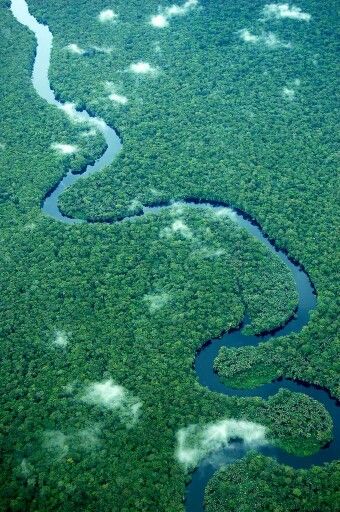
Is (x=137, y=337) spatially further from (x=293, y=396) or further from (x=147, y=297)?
(x=293, y=396)

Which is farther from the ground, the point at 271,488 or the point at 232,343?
the point at 232,343

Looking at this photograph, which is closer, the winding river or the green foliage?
the green foliage

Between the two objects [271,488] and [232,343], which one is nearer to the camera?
[271,488]

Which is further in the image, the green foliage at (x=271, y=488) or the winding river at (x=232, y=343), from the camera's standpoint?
the winding river at (x=232, y=343)

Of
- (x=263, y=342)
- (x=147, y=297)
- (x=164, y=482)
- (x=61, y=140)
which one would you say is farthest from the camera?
(x=61, y=140)

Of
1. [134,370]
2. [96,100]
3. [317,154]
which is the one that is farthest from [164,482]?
[96,100]

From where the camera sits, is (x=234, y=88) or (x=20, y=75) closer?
(x=234, y=88)

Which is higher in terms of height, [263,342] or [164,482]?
[263,342]

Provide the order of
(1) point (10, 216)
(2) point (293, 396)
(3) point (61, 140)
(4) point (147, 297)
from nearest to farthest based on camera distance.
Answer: (2) point (293, 396) < (4) point (147, 297) < (1) point (10, 216) < (3) point (61, 140)
